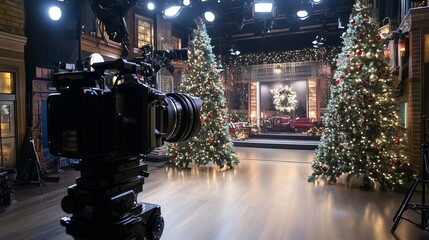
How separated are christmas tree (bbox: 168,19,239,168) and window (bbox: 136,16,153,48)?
2.54m

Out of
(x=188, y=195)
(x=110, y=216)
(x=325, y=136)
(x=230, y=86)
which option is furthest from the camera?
(x=230, y=86)

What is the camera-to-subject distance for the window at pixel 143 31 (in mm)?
7467

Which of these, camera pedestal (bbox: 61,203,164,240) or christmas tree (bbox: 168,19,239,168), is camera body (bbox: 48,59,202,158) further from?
christmas tree (bbox: 168,19,239,168)

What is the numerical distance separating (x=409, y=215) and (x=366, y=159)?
1.06 meters

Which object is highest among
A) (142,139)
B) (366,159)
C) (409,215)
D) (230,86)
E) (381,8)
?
(381,8)

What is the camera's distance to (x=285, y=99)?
42.8 feet

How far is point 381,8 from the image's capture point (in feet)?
21.0

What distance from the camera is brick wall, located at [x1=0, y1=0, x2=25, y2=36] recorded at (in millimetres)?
4598

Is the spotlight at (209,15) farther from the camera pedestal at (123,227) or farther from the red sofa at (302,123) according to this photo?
the red sofa at (302,123)

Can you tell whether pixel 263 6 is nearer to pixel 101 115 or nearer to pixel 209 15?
pixel 209 15

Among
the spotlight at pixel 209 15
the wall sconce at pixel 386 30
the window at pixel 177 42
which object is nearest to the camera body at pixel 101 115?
the wall sconce at pixel 386 30

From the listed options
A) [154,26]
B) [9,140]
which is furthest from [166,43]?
[9,140]

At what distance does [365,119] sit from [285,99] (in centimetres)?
909

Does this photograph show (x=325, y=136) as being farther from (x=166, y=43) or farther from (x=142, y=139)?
(x=166, y=43)
